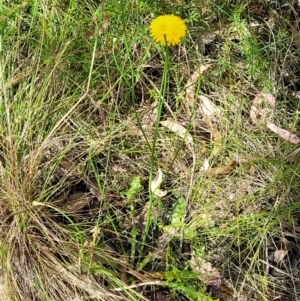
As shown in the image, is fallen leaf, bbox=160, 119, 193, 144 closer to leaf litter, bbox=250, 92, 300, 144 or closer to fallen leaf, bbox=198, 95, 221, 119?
fallen leaf, bbox=198, 95, 221, 119

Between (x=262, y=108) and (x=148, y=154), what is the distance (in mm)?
451

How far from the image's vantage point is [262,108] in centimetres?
209

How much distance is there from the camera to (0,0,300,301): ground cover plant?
186 cm

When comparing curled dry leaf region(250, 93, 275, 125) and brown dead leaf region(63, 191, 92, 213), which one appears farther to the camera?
curled dry leaf region(250, 93, 275, 125)

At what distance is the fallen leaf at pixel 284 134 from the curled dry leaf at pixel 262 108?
0.13 feet

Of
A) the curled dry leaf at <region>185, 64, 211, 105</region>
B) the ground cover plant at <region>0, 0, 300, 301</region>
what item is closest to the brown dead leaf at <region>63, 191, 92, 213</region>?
the ground cover plant at <region>0, 0, 300, 301</region>

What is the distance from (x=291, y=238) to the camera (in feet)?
6.40

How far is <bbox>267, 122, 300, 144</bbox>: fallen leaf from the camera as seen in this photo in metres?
2.01

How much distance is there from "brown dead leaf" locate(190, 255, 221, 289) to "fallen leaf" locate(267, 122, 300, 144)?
52 centimetres

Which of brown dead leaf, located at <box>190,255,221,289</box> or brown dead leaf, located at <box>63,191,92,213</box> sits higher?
brown dead leaf, located at <box>63,191,92,213</box>

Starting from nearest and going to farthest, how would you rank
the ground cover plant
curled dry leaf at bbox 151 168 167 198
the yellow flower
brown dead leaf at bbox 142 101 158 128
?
the yellow flower < the ground cover plant < curled dry leaf at bbox 151 168 167 198 < brown dead leaf at bbox 142 101 158 128

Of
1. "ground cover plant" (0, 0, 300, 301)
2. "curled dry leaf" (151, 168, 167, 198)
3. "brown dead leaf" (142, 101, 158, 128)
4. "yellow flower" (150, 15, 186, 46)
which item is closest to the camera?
"yellow flower" (150, 15, 186, 46)

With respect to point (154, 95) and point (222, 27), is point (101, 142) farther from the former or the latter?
point (222, 27)

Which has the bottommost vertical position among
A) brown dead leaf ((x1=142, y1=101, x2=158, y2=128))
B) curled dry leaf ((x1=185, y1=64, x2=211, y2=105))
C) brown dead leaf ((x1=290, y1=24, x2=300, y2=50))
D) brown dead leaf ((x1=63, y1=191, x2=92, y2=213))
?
brown dead leaf ((x1=63, y1=191, x2=92, y2=213))
